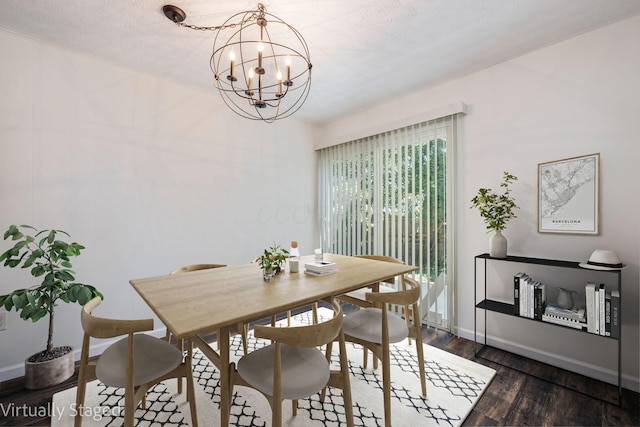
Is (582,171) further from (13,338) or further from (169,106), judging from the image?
(13,338)

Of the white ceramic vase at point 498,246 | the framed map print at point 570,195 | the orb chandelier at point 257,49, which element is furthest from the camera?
the white ceramic vase at point 498,246

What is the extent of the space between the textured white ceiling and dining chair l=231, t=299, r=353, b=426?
190 cm

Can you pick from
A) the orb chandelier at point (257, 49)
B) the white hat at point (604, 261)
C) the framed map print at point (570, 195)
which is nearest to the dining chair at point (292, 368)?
the orb chandelier at point (257, 49)

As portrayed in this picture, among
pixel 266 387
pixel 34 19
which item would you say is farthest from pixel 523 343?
pixel 34 19

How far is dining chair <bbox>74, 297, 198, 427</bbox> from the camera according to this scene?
1221 mm

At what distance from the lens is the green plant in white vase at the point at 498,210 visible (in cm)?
237

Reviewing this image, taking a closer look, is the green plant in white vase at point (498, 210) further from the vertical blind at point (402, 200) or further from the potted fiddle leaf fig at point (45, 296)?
the potted fiddle leaf fig at point (45, 296)

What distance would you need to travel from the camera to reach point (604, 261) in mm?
1905

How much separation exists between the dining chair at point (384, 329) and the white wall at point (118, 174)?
6.42 feet

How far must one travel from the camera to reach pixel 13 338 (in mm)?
2131

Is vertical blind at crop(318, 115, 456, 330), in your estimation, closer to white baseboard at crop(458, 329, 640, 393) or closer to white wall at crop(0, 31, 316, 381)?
white baseboard at crop(458, 329, 640, 393)

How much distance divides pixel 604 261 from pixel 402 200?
1.72m

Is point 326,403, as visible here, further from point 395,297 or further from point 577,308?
point 577,308

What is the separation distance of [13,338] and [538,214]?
4.25 metres
